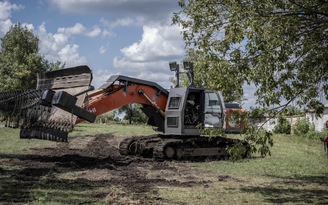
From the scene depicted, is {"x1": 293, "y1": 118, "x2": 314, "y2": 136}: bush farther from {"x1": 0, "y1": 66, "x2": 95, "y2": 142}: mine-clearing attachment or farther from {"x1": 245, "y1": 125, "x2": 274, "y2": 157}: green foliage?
{"x1": 245, "y1": 125, "x2": 274, "y2": 157}: green foliage

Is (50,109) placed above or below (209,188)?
above

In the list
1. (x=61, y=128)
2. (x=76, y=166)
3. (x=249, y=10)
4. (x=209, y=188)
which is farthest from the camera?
(x=76, y=166)

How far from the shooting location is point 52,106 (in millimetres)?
12219

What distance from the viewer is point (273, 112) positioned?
877 centimetres

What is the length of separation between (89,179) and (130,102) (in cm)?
431

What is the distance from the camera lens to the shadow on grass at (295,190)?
9113 millimetres

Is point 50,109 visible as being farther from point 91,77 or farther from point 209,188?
point 209,188

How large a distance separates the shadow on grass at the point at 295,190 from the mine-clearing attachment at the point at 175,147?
3444 mm

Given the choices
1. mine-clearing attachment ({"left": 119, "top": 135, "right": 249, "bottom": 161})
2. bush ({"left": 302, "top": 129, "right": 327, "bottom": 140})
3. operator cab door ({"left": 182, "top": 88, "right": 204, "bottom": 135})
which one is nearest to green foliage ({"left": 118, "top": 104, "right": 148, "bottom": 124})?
bush ({"left": 302, "top": 129, "right": 327, "bottom": 140})

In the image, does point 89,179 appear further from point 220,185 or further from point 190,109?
point 190,109

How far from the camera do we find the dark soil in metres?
8.43

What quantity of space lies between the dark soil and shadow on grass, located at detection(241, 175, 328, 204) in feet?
4.78

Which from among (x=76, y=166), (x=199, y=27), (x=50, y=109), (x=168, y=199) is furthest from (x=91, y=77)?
(x=168, y=199)

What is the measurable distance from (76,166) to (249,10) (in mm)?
7046
